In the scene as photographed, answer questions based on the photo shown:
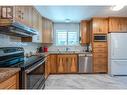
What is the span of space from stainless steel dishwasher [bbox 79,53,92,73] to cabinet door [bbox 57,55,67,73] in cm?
62

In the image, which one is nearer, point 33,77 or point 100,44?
point 33,77

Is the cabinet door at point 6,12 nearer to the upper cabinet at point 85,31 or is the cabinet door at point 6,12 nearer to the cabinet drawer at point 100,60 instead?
the cabinet drawer at point 100,60

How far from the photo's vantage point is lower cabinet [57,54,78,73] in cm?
703

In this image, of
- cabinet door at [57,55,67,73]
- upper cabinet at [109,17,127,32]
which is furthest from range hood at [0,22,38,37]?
upper cabinet at [109,17,127,32]

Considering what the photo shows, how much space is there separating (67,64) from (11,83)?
5.20 metres

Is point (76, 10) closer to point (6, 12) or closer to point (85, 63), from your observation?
point (85, 63)

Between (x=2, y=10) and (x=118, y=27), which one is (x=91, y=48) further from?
(x=2, y=10)

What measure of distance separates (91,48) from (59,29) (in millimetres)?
1798

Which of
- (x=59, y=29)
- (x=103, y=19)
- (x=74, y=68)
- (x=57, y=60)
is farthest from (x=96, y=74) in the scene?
(x=59, y=29)

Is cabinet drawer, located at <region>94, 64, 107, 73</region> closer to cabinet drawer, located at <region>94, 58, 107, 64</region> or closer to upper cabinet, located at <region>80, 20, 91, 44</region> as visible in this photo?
cabinet drawer, located at <region>94, 58, 107, 64</region>

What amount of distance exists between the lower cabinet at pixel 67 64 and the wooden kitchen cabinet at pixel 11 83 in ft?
16.1

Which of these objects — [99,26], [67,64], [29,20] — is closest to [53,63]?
[67,64]

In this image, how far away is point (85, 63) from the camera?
6.92 metres

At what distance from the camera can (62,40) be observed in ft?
26.4
